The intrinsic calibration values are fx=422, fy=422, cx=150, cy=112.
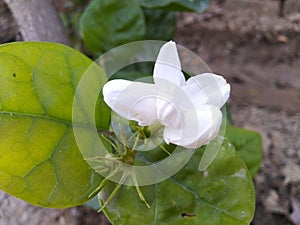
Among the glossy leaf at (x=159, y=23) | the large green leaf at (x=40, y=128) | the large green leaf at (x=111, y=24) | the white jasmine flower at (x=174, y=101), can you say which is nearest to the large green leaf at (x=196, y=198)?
the large green leaf at (x=40, y=128)

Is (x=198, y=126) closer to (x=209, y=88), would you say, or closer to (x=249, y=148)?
(x=209, y=88)

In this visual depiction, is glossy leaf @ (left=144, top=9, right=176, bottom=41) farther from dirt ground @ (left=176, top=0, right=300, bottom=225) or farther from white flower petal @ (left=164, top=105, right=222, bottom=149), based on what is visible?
white flower petal @ (left=164, top=105, right=222, bottom=149)

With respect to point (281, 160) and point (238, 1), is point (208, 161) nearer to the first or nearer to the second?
point (281, 160)

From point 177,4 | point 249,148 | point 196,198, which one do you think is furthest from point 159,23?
point 196,198

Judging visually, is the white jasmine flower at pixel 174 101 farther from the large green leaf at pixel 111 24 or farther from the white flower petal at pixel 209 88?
the large green leaf at pixel 111 24

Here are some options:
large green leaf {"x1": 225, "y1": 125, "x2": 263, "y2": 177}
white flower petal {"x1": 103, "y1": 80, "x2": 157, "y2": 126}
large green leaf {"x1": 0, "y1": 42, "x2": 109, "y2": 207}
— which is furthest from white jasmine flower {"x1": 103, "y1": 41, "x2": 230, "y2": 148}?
large green leaf {"x1": 225, "y1": 125, "x2": 263, "y2": 177}

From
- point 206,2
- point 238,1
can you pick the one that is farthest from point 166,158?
point 238,1
